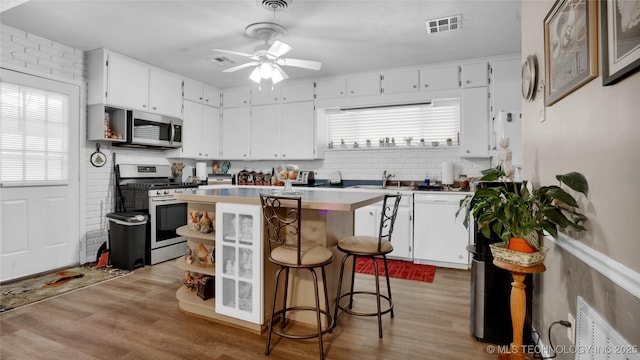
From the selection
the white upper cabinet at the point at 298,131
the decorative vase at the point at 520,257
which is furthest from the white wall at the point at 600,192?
the white upper cabinet at the point at 298,131

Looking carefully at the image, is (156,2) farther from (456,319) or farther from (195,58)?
(456,319)

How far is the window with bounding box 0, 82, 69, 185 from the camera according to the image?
11.8ft

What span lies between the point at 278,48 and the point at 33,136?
10.1 feet

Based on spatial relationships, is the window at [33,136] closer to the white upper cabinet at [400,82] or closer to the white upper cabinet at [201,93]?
the white upper cabinet at [201,93]

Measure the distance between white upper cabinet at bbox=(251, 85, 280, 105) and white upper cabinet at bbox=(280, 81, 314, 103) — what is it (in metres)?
0.10

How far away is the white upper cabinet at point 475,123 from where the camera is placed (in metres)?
4.35

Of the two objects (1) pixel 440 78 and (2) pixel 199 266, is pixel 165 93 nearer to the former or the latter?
(2) pixel 199 266

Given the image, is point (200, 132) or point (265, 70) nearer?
point (265, 70)

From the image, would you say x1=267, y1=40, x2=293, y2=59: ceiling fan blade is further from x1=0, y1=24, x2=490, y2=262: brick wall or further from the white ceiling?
x1=0, y1=24, x2=490, y2=262: brick wall

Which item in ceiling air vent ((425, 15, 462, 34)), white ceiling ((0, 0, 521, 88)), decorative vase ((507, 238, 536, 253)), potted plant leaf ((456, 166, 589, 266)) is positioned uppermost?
white ceiling ((0, 0, 521, 88))

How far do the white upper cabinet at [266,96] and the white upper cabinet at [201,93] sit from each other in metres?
0.70

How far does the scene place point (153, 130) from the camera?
475 cm

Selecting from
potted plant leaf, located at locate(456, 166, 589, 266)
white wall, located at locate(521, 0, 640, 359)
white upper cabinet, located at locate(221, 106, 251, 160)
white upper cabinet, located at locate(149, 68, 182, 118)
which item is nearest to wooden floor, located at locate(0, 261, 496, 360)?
white wall, located at locate(521, 0, 640, 359)

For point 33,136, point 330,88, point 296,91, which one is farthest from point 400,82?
point 33,136
